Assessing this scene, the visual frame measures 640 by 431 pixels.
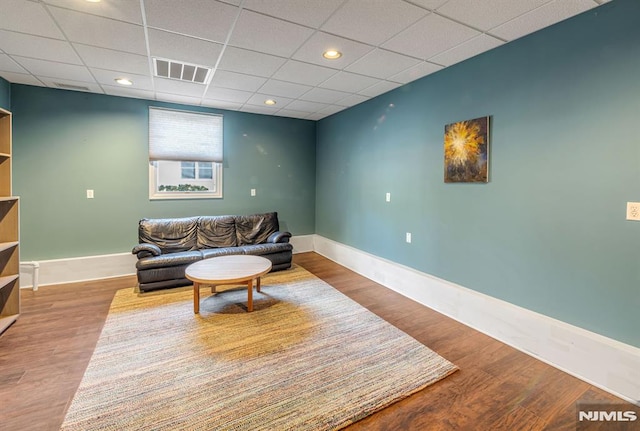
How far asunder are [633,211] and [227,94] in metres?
4.35

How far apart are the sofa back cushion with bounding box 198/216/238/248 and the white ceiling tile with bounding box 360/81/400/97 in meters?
2.89

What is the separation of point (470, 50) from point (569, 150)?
1.25 metres

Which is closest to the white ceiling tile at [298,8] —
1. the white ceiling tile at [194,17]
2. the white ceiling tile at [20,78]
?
the white ceiling tile at [194,17]

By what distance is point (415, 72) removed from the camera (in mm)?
3262

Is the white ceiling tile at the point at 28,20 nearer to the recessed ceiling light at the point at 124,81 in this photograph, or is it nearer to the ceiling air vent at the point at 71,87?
the recessed ceiling light at the point at 124,81

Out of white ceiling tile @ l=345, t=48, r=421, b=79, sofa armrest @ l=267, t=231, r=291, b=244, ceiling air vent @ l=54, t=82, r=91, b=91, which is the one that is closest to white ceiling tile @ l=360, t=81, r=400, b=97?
white ceiling tile @ l=345, t=48, r=421, b=79

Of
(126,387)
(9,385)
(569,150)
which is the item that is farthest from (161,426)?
(569,150)

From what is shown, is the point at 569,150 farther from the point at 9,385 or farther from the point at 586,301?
the point at 9,385

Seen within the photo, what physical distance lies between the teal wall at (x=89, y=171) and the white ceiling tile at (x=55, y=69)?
70 cm

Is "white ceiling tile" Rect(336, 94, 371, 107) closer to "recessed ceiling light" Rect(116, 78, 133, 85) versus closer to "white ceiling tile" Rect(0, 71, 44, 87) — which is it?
"recessed ceiling light" Rect(116, 78, 133, 85)

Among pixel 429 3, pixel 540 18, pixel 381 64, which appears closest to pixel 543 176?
pixel 540 18

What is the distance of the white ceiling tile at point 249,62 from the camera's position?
2.80 m

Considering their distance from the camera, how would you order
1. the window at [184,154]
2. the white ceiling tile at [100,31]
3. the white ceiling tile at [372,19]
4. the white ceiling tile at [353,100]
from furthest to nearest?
the window at [184,154] < the white ceiling tile at [353,100] < the white ceiling tile at [100,31] < the white ceiling tile at [372,19]

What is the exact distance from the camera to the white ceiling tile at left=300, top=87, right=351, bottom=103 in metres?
3.97
